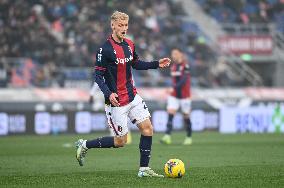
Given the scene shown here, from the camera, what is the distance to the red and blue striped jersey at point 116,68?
1205cm

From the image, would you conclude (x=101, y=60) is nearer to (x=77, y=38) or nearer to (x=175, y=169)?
(x=175, y=169)

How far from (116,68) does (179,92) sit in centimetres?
1100

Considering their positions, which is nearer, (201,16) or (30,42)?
(30,42)

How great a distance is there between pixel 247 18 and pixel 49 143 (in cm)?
2021

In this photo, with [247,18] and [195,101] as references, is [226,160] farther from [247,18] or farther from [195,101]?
[247,18]

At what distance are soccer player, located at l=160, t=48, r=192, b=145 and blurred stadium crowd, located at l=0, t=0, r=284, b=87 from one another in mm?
8115

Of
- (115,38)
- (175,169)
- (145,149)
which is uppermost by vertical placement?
(115,38)

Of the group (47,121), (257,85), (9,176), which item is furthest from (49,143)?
(257,85)

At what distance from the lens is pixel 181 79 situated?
22.4m

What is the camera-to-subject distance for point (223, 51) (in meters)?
37.5

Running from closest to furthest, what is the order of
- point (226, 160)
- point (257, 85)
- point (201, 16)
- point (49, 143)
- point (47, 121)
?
1. point (226, 160)
2. point (49, 143)
3. point (47, 121)
4. point (257, 85)
5. point (201, 16)

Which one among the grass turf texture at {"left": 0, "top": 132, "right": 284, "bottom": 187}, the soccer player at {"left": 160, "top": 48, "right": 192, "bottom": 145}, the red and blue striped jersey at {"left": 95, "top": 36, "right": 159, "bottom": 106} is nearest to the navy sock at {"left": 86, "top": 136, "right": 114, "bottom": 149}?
the grass turf texture at {"left": 0, "top": 132, "right": 284, "bottom": 187}

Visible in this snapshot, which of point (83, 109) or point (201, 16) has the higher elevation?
point (201, 16)

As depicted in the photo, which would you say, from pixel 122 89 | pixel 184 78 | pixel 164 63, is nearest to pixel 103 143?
pixel 122 89
